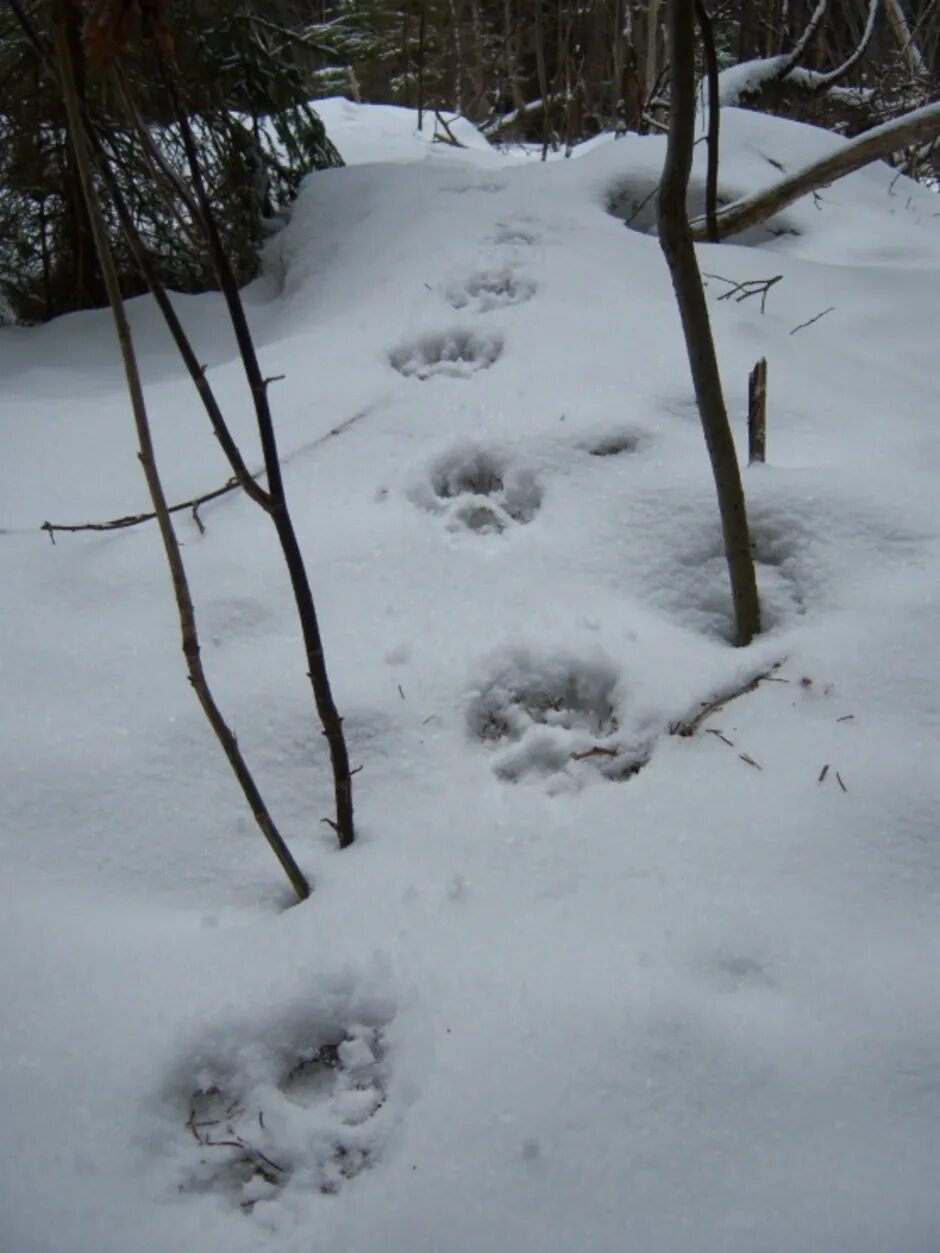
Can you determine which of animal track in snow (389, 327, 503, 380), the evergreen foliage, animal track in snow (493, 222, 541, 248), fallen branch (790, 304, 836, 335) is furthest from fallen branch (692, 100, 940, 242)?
the evergreen foliage

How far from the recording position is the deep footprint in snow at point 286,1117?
105 centimetres

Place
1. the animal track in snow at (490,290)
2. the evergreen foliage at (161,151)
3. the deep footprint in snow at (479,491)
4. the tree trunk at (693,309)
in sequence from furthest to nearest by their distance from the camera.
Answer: the evergreen foliage at (161,151), the animal track in snow at (490,290), the deep footprint in snow at (479,491), the tree trunk at (693,309)

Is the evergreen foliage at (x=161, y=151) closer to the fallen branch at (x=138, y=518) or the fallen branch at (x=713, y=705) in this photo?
the fallen branch at (x=138, y=518)

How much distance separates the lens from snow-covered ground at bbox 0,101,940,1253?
100 cm

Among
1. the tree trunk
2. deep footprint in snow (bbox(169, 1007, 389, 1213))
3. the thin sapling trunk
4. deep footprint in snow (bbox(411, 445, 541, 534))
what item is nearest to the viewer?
the thin sapling trunk

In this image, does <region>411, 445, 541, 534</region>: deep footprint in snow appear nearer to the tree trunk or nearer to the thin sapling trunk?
the tree trunk

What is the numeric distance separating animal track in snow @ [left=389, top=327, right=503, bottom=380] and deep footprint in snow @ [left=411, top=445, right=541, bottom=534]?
0.47 metres

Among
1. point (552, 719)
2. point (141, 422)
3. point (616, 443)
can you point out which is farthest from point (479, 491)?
point (141, 422)

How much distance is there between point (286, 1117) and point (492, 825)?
48 centimetres

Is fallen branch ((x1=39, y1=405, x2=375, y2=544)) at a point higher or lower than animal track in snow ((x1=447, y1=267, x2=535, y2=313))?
lower

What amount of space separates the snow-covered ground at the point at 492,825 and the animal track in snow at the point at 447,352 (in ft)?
0.05

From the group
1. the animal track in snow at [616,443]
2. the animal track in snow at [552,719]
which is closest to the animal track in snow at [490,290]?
the animal track in snow at [616,443]

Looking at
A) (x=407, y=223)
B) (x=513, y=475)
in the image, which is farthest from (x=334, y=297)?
(x=513, y=475)

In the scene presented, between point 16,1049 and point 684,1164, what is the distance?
81 centimetres
